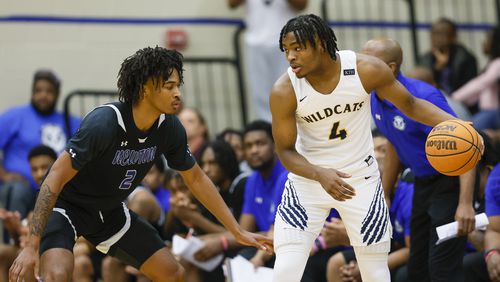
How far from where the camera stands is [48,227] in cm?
682

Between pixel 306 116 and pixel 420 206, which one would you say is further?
pixel 420 206

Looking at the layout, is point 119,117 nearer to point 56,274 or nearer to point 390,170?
point 56,274

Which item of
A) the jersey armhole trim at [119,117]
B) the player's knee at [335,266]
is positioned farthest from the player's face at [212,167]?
the jersey armhole trim at [119,117]

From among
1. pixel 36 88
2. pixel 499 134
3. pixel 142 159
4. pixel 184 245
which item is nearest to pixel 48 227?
pixel 142 159

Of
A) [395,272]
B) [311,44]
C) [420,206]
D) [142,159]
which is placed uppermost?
[311,44]

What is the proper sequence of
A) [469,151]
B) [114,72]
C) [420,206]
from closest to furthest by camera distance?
[469,151] → [420,206] → [114,72]

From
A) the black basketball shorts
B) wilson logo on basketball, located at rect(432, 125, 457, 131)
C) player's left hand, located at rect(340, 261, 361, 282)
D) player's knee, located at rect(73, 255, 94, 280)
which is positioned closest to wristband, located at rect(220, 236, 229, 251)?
player's knee, located at rect(73, 255, 94, 280)

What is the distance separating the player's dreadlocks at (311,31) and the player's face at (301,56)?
0.03m

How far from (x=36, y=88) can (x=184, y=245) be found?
3015 millimetres

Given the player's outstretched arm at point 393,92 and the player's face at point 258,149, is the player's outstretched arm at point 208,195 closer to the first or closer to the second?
the player's outstretched arm at point 393,92

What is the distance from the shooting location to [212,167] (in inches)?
380

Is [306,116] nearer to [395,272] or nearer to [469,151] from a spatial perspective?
[469,151]

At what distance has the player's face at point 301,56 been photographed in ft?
21.3

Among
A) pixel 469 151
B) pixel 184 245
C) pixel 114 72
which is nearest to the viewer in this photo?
pixel 469 151
